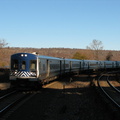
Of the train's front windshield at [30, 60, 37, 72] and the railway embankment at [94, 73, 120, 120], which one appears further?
the train's front windshield at [30, 60, 37, 72]

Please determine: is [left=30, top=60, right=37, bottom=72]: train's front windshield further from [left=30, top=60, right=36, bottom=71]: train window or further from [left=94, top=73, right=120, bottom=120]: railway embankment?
[left=94, top=73, right=120, bottom=120]: railway embankment

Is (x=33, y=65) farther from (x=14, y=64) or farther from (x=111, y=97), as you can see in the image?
(x=111, y=97)

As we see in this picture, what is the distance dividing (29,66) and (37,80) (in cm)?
125

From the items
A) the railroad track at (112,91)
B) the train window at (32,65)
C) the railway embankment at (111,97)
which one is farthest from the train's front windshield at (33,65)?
the railroad track at (112,91)

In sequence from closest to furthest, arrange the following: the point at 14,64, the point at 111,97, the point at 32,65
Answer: the point at 111,97
the point at 32,65
the point at 14,64

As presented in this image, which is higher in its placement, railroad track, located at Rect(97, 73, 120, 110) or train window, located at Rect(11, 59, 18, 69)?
train window, located at Rect(11, 59, 18, 69)

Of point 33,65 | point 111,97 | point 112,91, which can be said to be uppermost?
point 33,65

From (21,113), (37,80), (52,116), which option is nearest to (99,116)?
(52,116)

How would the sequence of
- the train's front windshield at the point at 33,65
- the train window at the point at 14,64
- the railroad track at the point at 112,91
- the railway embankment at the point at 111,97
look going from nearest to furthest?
the railway embankment at the point at 111,97 → the railroad track at the point at 112,91 → the train's front windshield at the point at 33,65 → the train window at the point at 14,64

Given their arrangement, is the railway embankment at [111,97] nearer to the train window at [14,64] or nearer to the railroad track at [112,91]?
the railroad track at [112,91]

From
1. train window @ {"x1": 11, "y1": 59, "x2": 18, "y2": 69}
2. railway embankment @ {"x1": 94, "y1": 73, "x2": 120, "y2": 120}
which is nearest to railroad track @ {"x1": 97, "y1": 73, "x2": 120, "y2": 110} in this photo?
railway embankment @ {"x1": 94, "y1": 73, "x2": 120, "y2": 120}

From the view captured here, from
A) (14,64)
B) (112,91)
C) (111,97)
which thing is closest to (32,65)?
(14,64)

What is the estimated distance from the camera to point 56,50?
145250mm

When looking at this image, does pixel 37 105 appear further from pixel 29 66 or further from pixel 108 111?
pixel 29 66
